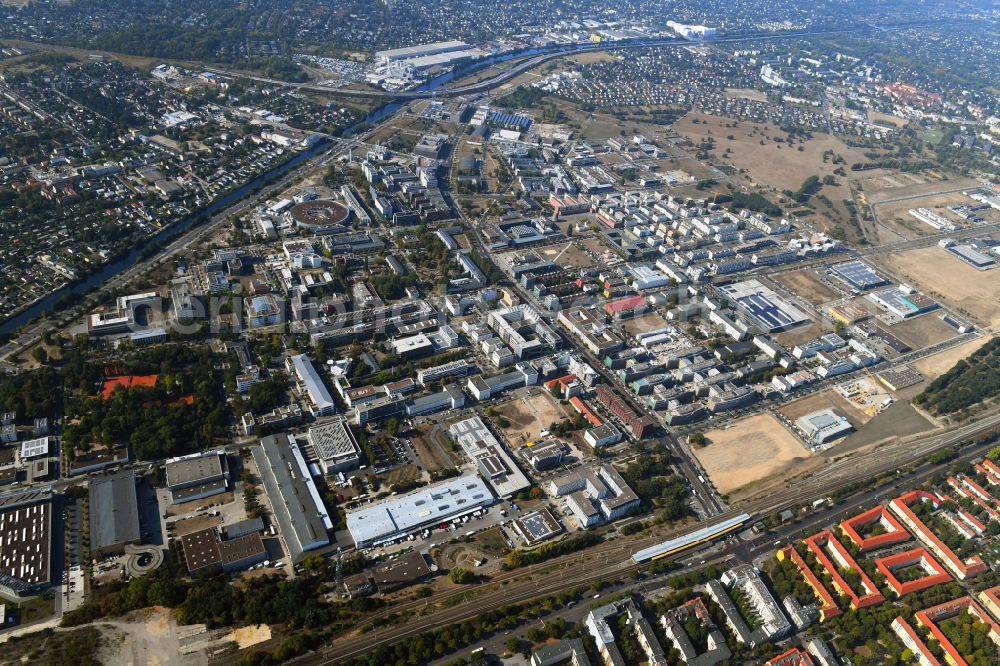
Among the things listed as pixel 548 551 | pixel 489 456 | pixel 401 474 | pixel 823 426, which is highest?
pixel 401 474

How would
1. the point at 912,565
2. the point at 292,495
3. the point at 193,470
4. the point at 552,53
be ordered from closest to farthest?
the point at 292,495 < the point at 912,565 < the point at 193,470 < the point at 552,53

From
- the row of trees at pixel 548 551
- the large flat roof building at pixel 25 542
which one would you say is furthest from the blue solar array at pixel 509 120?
the large flat roof building at pixel 25 542

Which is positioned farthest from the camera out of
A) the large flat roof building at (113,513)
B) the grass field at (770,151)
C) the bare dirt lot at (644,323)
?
the grass field at (770,151)

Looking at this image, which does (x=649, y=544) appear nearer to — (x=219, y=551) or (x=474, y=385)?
(x=474, y=385)

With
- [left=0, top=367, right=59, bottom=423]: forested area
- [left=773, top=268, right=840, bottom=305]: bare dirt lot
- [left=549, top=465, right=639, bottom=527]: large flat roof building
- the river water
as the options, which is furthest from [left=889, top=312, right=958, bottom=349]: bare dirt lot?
the river water

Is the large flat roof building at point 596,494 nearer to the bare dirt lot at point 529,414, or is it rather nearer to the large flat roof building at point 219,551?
the bare dirt lot at point 529,414

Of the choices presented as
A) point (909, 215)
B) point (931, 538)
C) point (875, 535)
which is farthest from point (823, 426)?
point (909, 215)

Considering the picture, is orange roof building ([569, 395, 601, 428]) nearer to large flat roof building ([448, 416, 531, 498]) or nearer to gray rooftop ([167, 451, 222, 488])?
large flat roof building ([448, 416, 531, 498])
